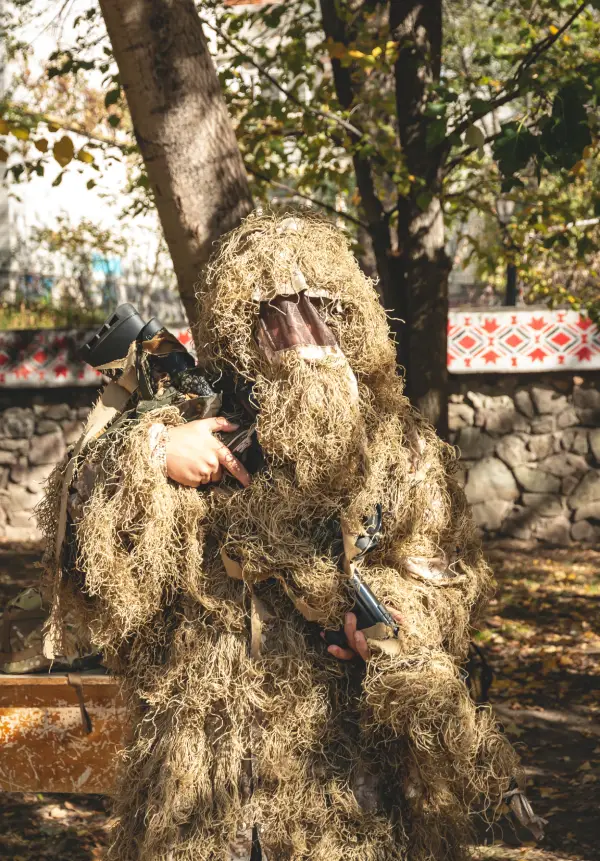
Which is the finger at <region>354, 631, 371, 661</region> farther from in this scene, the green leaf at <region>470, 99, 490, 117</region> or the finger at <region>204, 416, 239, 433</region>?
the green leaf at <region>470, 99, 490, 117</region>

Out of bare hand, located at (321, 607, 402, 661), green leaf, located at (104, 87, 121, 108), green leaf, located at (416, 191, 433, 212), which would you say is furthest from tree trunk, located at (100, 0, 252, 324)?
green leaf, located at (104, 87, 121, 108)

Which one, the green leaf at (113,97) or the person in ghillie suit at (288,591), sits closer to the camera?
the person in ghillie suit at (288,591)

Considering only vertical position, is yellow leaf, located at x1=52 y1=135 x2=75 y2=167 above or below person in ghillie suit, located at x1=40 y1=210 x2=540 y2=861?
above

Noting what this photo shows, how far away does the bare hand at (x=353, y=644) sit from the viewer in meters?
2.02

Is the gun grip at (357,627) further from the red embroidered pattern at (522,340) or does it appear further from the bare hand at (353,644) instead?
the red embroidered pattern at (522,340)

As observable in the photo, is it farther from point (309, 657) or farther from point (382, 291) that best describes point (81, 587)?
point (382, 291)

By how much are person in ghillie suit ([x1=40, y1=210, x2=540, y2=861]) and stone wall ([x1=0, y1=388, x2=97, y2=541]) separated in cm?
572

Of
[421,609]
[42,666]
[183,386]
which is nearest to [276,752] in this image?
[421,609]

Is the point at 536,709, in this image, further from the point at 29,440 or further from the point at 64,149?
the point at 29,440

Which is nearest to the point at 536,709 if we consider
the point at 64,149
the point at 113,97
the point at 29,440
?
the point at 64,149

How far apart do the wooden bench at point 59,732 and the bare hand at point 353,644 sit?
1.01 meters

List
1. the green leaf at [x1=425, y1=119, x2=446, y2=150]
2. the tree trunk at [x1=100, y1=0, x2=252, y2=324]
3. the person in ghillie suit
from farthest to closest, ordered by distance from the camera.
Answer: the green leaf at [x1=425, y1=119, x2=446, y2=150]
the tree trunk at [x1=100, y1=0, x2=252, y2=324]
the person in ghillie suit

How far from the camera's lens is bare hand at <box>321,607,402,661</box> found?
2.02m

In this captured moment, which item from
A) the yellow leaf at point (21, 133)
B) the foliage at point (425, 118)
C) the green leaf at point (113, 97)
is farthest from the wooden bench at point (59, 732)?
the green leaf at point (113, 97)
